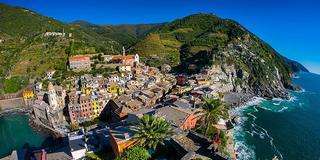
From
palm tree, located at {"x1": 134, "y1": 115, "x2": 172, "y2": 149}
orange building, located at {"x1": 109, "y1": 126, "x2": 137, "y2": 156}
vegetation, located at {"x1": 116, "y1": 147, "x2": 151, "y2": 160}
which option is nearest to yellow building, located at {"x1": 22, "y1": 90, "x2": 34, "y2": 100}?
orange building, located at {"x1": 109, "y1": 126, "x2": 137, "y2": 156}

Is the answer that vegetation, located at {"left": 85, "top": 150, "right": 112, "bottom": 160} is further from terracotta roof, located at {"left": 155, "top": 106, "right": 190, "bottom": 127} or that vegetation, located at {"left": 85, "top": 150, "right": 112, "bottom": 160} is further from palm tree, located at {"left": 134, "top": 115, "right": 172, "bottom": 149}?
terracotta roof, located at {"left": 155, "top": 106, "right": 190, "bottom": 127}

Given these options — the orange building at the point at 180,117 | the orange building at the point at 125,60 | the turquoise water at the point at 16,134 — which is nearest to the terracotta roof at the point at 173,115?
the orange building at the point at 180,117

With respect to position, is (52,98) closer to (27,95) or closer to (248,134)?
(27,95)

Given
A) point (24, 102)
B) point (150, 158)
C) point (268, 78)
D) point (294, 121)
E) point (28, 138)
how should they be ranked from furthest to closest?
point (268, 78) → point (24, 102) → point (294, 121) → point (28, 138) → point (150, 158)

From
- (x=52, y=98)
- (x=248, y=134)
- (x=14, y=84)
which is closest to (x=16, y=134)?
(x=52, y=98)

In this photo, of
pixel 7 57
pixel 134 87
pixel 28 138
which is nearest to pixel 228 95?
pixel 134 87

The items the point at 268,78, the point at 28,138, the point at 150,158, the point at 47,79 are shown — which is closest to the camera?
the point at 150,158

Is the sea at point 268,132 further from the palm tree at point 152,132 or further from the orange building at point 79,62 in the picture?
the orange building at point 79,62

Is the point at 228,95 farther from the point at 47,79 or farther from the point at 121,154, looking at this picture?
the point at 121,154
